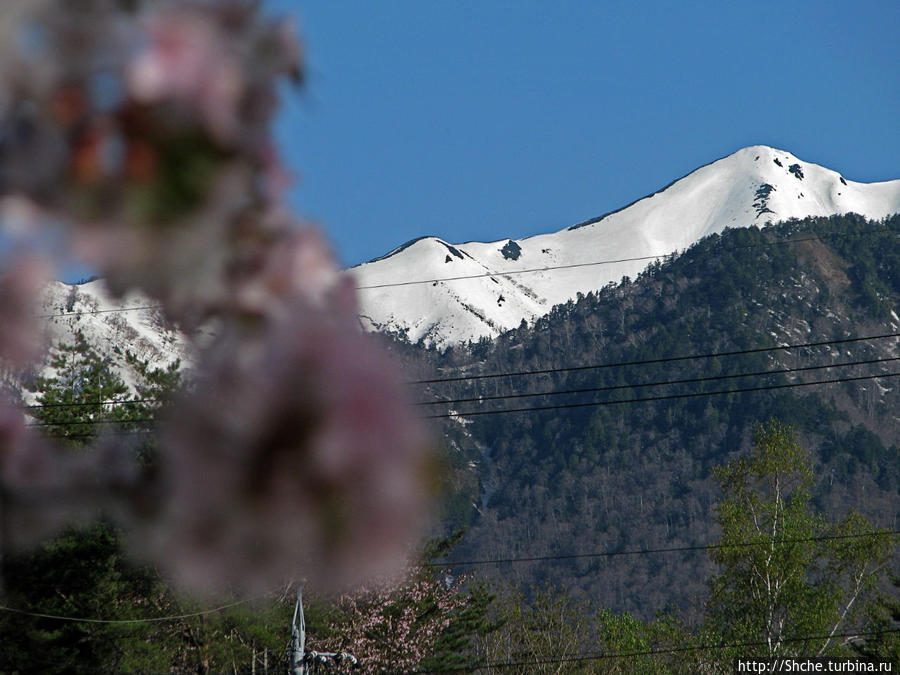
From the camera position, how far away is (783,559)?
2931 cm

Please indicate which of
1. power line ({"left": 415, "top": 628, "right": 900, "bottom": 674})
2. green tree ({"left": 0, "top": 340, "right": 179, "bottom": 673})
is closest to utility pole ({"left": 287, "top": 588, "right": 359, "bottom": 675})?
green tree ({"left": 0, "top": 340, "right": 179, "bottom": 673})

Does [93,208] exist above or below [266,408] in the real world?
above

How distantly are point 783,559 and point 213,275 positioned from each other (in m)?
30.5

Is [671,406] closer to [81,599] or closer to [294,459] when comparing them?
[81,599]

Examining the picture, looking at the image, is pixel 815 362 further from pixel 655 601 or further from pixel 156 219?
pixel 156 219

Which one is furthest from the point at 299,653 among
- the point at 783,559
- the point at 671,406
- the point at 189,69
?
the point at 671,406

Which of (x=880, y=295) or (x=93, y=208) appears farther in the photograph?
(x=880, y=295)

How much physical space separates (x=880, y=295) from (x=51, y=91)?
171 metres

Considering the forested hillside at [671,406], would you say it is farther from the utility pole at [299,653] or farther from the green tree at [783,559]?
the utility pole at [299,653]

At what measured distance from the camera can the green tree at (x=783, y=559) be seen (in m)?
29.3

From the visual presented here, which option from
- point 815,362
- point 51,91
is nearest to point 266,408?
point 51,91

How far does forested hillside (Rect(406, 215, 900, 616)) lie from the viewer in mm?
114438

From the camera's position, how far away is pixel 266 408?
33.8 inches

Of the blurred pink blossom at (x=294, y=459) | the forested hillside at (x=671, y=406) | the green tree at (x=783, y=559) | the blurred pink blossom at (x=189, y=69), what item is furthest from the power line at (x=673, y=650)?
the forested hillside at (x=671, y=406)
